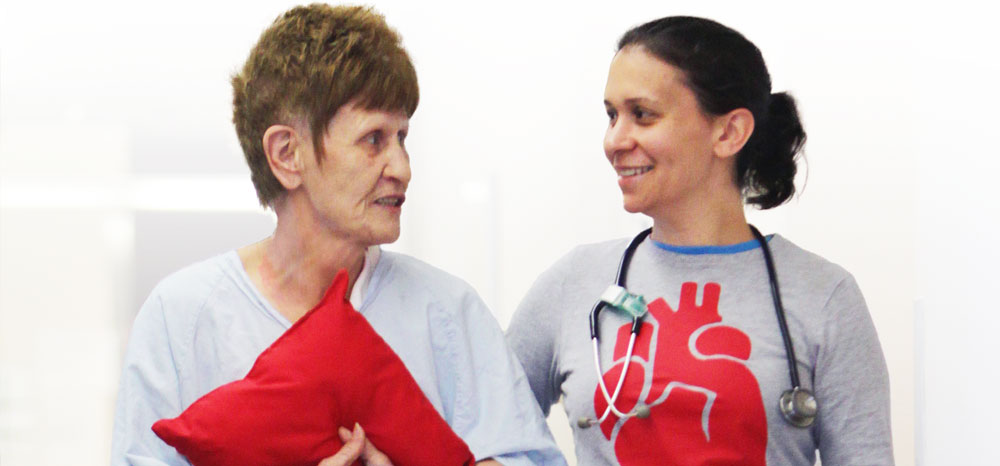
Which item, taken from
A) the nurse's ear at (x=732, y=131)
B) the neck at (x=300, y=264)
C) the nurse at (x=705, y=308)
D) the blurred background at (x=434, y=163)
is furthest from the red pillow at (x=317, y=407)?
the blurred background at (x=434, y=163)

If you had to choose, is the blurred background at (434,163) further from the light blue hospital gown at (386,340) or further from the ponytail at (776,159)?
the light blue hospital gown at (386,340)

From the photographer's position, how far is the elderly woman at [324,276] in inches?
45.8

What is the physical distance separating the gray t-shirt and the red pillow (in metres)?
0.31

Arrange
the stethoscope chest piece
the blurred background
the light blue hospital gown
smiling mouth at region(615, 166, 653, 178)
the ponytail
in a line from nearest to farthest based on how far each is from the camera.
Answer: the light blue hospital gown → the stethoscope chest piece → smiling mouth at region(615, 166, 653, 178) → the ponytail → the blurred background

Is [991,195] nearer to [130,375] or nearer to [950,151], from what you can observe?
[950,151]

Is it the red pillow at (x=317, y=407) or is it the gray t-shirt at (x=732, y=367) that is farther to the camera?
the gray t-shirt at (x=732, y=367)

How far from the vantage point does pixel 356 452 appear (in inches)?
42.1

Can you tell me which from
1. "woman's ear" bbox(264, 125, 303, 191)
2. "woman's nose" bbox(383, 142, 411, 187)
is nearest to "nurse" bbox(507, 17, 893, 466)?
"woman's nose" bbox(383, 142, 411, 187)

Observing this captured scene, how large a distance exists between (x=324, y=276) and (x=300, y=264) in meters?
0.03

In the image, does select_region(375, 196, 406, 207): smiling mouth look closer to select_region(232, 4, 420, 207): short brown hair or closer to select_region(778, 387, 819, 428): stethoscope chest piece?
select_region(232, 4, 420, 207): short brown hair

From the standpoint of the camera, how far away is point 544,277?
1.51 metres

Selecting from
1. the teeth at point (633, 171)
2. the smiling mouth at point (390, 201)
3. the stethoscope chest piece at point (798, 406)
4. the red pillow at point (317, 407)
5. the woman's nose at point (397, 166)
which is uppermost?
the woman's nose at point (397, 166)

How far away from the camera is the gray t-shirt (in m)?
1.29

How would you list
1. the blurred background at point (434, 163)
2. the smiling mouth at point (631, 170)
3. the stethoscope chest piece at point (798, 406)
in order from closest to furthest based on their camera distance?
the stethoscope chest piece at point (798, 406)
the smiling mouth at point (631, 170)
the blurred background at point (434, 163)
